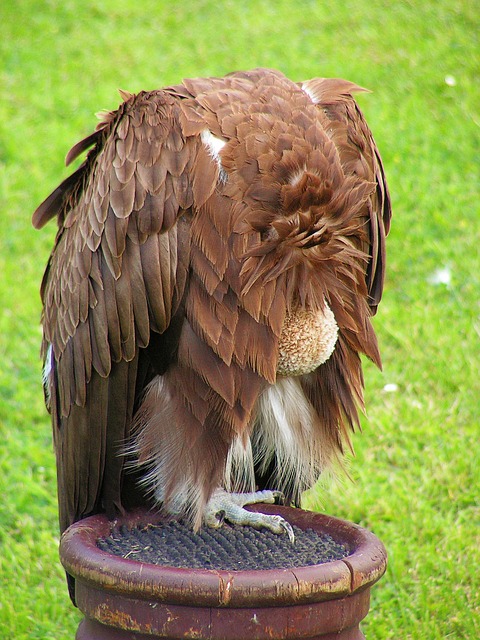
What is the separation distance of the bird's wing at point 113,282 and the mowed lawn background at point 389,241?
98cm

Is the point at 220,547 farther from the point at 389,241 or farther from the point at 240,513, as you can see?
the point at 389,241

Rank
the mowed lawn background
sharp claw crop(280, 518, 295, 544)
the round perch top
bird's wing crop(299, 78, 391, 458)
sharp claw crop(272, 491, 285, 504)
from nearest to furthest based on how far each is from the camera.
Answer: the round perch top
sharp claw crop(280, 518, 295, 544)
bird's wing crop(299, 78, 391, 458)
sharp claw crop(272, 491, 285, 504)
the mowed lawn background

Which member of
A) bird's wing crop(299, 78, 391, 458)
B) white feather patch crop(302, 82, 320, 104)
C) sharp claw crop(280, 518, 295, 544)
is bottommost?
sharp claw crop(280, 518, 295, 544)

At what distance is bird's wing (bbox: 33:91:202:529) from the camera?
8.42 feet

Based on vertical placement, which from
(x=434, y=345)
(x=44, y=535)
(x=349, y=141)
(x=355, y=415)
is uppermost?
(x=349, y=141)

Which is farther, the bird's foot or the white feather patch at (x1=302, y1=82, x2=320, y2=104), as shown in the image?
the white feather patch at (x1=302, y1=82, x2=320, y2=104)

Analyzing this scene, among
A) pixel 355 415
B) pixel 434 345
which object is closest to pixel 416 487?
pixel 434 345

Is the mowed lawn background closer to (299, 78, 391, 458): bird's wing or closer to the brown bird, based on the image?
(299, 78, 391, 458): bird's wing

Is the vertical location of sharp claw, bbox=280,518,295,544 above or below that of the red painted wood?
below

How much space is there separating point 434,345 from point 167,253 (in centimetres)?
291

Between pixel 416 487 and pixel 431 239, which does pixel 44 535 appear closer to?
pixel 416 487

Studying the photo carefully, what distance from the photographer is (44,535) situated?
13.4 ft

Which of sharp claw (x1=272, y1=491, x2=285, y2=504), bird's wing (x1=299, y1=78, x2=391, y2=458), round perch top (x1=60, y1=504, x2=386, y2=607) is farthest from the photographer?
sharp claw (x1=272, y1=491, x2=285, y2=504)

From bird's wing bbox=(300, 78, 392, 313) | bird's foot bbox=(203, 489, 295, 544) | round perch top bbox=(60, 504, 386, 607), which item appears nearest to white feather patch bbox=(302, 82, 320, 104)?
bird's wing bbox=(300, 78, 392, 313)
